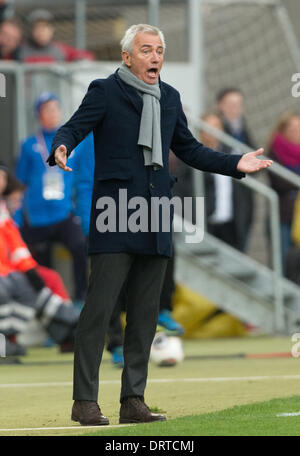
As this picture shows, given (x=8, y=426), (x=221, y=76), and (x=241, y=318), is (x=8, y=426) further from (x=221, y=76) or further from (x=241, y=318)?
(x=221, y=76)

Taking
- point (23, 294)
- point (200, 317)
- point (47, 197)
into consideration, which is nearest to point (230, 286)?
point (200, 317)

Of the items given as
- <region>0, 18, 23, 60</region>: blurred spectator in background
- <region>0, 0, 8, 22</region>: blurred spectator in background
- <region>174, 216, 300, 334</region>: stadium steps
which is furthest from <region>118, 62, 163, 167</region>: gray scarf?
<region>0, 0, 8, 22</region>: blurred spectator in background

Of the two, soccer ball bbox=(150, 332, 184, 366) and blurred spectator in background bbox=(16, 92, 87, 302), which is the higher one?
blurred spectator in background bbox=(16, 92, 87, 302)

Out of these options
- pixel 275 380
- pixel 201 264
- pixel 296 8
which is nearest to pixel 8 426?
pixel 275 380

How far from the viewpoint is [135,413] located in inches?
266

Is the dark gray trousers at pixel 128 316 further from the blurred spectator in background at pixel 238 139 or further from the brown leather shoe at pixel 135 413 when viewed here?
the blurred spectator in background at pixel 238 139

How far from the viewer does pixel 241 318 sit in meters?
14.1

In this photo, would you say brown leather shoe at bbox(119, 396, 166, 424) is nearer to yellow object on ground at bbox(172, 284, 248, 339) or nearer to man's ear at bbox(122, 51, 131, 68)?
man's ear at bbox(122, 51, 131, 68)

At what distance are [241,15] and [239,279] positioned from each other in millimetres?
4935

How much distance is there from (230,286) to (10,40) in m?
3.67

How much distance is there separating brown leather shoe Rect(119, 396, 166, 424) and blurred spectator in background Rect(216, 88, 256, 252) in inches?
296

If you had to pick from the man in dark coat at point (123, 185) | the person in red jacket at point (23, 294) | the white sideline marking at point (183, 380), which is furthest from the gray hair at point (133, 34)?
the person in red jacket at point (23, 294)

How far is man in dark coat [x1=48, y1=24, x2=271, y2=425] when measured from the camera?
21.9ft

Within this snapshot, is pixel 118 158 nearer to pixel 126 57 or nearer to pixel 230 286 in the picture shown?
pixel 126 57
